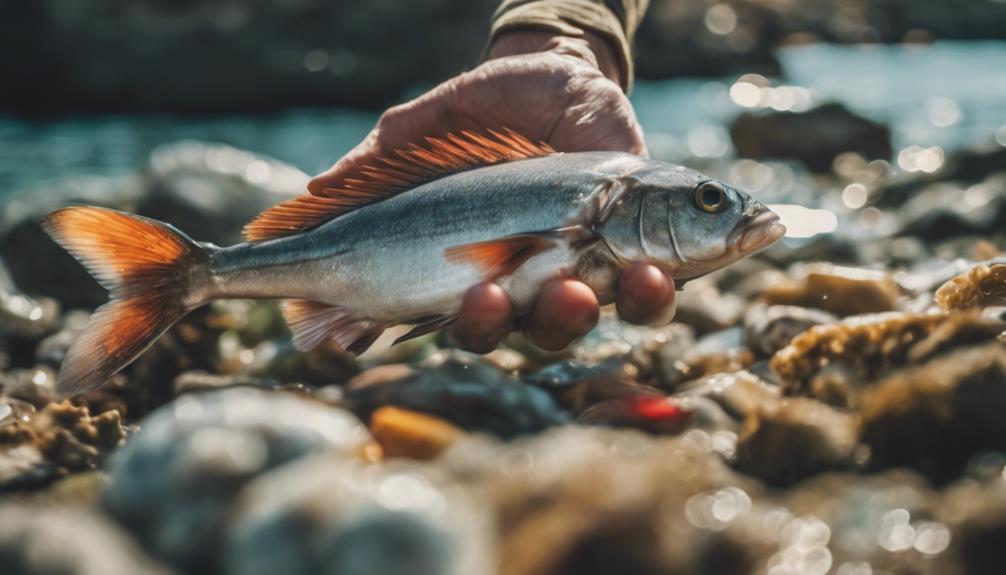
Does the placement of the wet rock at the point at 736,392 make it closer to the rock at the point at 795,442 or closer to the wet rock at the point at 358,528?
the rock at the point at 795,442

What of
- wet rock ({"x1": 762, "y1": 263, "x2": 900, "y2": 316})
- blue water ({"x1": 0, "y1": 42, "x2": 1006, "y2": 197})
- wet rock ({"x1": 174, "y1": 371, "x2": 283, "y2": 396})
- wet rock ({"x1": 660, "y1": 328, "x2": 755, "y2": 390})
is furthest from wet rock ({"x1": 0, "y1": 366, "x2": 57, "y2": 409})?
blue water ({"x1": 0, "y1": 42, "x2": 1006, "y2": 197})

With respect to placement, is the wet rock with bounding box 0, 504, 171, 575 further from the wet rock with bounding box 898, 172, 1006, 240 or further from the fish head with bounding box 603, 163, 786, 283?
the wet rock with bounding box 898, 172, 1006, 240

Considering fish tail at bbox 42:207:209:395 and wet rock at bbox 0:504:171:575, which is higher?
wet rock at bbox 0:504:171:575

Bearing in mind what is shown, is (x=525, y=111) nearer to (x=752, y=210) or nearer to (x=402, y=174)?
(x=402, y=174)

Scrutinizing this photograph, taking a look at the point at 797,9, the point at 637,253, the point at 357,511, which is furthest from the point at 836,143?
the point at 797,9

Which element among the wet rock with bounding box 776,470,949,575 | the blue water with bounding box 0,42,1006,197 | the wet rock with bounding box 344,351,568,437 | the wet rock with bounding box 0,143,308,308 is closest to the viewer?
the wet rock with bounding box 776,470,949,575

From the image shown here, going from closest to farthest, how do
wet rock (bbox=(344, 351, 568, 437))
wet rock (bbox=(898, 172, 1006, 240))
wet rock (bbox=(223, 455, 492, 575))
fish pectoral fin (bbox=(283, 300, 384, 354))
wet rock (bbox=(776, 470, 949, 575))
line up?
wet rock (bbox=(223, 455, 492, 575)) < wet rock (bbox=(776, 470, 949, 575)) < wet rock (bbox=(344, 351, 568, 437)) < fish pectoral fin (bbox=(283, 300, 384, 354)) < wet rock (bbox=(898, 172, 1006, 240))
